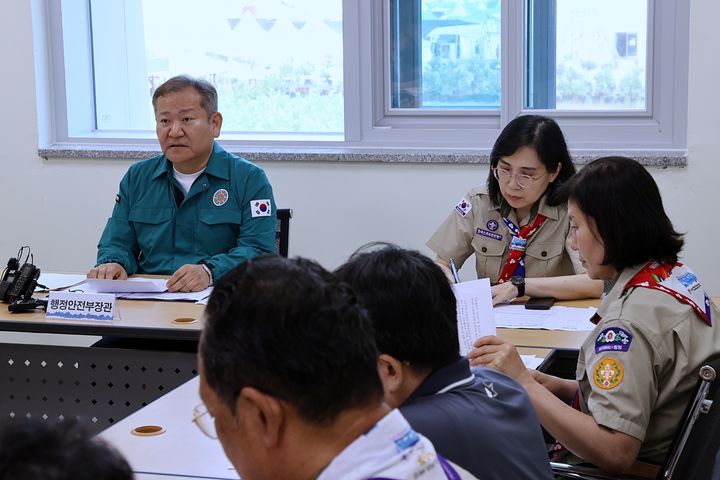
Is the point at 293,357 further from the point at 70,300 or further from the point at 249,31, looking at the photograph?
the point at 249,31

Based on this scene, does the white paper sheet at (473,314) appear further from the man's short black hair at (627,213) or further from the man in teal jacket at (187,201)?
the man in teal jacket at (187,201)

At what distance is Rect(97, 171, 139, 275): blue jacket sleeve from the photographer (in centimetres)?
326

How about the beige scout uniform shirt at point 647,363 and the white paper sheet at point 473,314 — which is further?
the white paper sheet at point 473,314

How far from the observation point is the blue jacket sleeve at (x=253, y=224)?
3176 mm

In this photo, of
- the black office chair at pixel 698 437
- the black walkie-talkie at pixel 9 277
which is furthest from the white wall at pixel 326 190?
the black office chair at pixel 698 437

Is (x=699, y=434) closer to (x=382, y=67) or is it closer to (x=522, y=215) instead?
(x=522, y=215)

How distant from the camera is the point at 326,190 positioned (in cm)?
422

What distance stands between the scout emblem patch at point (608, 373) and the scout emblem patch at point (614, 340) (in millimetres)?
23

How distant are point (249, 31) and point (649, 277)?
119 inches

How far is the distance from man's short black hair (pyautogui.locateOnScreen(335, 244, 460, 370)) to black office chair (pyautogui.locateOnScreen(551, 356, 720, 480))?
1.88ft

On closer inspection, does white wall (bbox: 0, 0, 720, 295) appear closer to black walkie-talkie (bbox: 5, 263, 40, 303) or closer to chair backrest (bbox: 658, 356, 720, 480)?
black walkie-talkie (bbox: 5, 263, 40, 303)

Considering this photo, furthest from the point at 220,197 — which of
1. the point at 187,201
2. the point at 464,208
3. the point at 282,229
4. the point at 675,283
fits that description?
the point at 675,283

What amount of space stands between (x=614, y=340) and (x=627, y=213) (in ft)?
0.88

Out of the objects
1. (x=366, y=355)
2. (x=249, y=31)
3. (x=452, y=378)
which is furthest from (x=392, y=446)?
(x=249, y=31)
